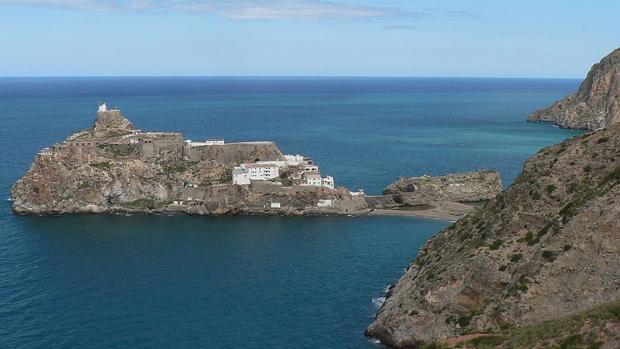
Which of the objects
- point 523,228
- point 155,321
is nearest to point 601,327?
point 523,228

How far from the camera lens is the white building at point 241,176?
114m

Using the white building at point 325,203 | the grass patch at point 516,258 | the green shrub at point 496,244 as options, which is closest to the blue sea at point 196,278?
the white building at point 325,203

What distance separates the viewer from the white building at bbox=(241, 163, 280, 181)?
11600 cm

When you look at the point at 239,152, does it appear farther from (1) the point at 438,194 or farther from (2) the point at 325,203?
(1) the point at 438,194

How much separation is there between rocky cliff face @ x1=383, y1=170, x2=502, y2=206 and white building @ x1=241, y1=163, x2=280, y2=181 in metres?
20.6

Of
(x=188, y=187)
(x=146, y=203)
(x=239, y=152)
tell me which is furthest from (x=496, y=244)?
(x=239, y=152)

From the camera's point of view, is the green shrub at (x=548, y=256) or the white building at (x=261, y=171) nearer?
the green shrub at (x=548, y=256)

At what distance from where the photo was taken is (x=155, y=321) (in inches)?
2530

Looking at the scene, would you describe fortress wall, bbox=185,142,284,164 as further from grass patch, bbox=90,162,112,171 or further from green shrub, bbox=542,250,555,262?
green shrub, bbox=542,250,555,262

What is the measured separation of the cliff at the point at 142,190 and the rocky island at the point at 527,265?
4663 centimetres

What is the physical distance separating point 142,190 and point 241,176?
56.7ft

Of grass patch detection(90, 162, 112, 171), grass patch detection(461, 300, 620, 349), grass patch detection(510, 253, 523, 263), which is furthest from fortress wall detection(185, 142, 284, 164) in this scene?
grass patch detection(461, 300, 620, 349)

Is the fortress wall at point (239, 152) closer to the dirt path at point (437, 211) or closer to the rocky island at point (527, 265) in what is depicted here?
the dirt path at point (437, 211)

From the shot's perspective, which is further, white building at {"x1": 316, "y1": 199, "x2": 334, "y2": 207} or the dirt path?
white building at {"x1": 316, "y1": 199, "x2": 334, "y2": 207}
